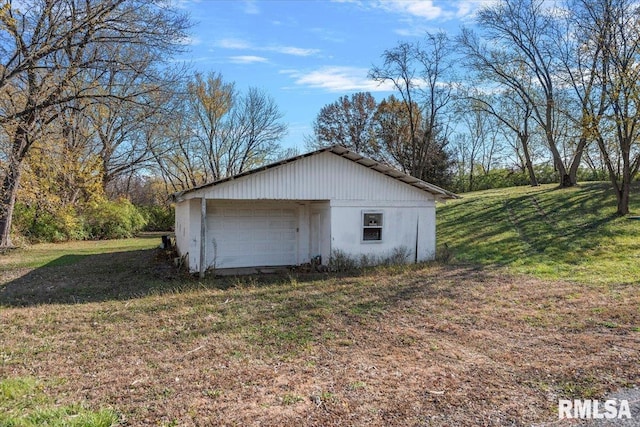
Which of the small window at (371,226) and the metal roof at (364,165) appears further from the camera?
the small window at (371,226)

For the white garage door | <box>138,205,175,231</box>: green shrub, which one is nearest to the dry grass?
the white garage door

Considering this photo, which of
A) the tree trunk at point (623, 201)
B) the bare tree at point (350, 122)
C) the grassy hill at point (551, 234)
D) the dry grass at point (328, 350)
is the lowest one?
the dry grass at point (328, 350)

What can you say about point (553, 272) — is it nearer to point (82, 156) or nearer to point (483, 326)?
point (483, 326)

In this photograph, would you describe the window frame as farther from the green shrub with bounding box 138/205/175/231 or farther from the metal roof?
the green shrub with bounding box 138/205/175/231

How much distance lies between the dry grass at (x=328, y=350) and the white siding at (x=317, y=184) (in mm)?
2727

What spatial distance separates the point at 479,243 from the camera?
15688mm

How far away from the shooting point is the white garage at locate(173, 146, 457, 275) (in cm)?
1141

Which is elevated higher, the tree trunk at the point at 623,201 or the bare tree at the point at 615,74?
the bare tree at the point at 615,74

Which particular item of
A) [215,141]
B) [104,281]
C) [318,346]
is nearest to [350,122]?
[215,141]

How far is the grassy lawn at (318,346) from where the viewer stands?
3.92m

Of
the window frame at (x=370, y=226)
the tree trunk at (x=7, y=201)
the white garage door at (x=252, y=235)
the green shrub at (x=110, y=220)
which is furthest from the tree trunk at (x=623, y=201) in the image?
the green shrub at (x=110, y=220)

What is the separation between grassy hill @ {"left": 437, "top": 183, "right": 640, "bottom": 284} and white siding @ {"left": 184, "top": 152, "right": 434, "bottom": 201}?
3682 mm

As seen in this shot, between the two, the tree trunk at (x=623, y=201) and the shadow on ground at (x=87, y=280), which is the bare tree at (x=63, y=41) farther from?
the tree trunk at (x=623, y=201)

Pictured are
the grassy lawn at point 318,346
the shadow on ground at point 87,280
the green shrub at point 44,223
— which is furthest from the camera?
the green shrub at point 44,223
